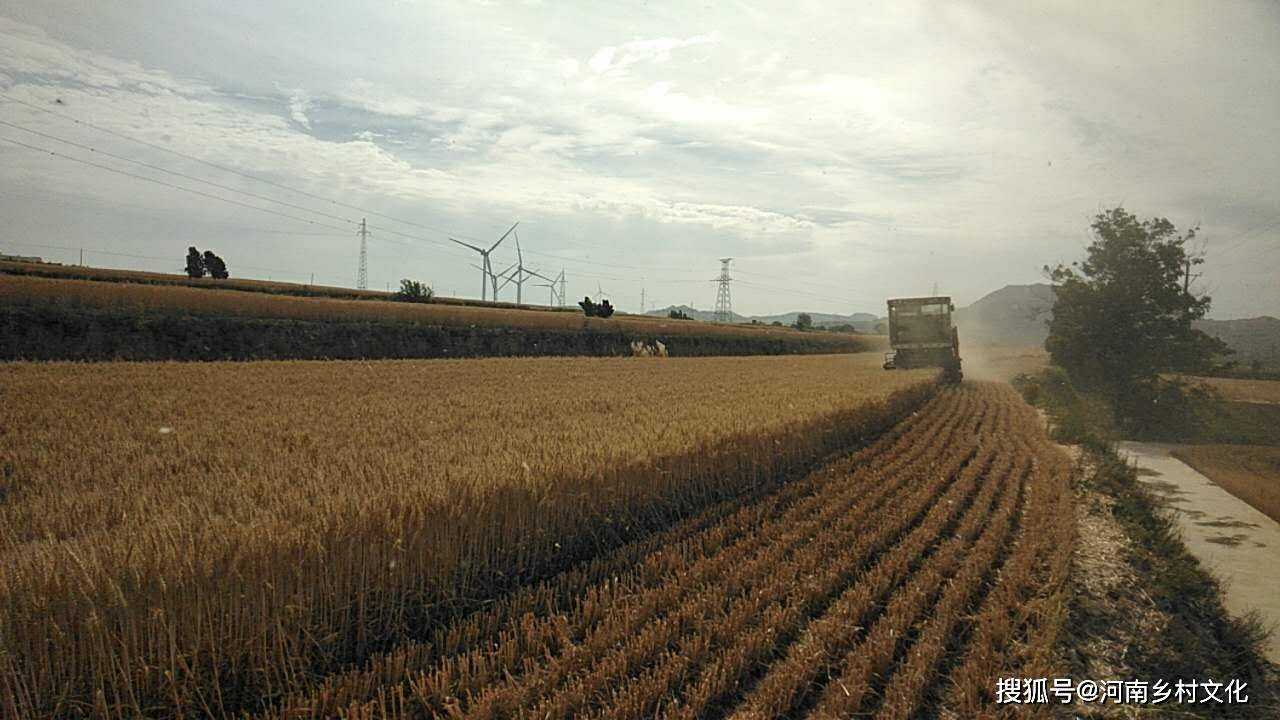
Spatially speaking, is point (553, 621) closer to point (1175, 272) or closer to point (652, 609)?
point (652, 609)

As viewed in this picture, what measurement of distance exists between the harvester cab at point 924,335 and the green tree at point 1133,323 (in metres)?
4.54

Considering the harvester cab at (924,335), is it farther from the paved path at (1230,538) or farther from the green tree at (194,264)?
the green tree at (194,264)

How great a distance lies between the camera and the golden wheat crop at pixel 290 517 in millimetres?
3064

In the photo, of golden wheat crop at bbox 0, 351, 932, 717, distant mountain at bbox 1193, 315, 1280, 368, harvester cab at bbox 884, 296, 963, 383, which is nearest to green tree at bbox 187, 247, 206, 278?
golden wheat crop at bbox 0, 351, 932, 717

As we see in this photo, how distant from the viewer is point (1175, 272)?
25.9 meters

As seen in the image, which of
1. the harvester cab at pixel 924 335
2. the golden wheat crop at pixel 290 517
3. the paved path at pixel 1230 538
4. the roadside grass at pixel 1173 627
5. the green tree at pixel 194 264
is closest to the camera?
the golden wheat crop at pixel 290 517

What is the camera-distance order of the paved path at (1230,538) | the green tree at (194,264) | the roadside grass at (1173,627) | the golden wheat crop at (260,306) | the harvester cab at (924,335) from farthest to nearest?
the green tree at (194,264) < the harvester cab at (924,335) < the golden wheat crop at (260,306) < the paved path at (1230,538) < the roadside grass at (1173,627)

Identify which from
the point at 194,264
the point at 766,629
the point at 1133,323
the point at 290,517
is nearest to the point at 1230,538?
the point at 766,629

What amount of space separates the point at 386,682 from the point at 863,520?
5.22 meters

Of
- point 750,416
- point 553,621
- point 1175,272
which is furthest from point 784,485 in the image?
point 1175,272

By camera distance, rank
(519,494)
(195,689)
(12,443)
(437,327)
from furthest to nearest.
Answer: (437,327) < (12,443) < (519,494) < (195,689)

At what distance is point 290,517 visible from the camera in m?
3.98

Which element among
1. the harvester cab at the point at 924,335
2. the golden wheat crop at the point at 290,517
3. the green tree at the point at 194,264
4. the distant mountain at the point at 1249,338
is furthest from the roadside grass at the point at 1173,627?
the green tree at the point at 194,264

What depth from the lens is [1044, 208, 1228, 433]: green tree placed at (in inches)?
992
